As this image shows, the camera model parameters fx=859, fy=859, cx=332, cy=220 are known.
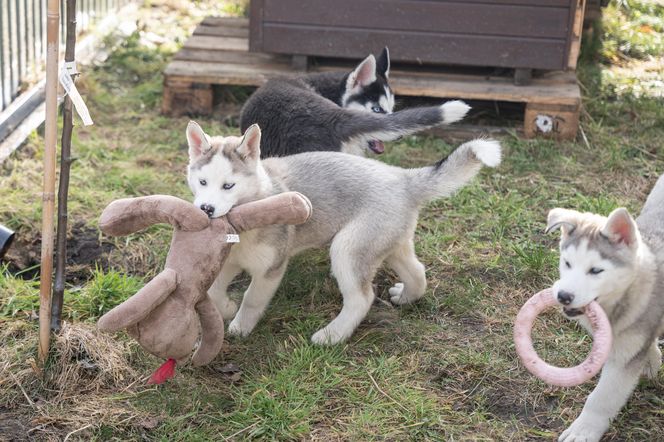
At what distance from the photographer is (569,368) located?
3475mm

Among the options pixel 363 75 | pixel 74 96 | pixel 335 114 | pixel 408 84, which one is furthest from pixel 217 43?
pixel 74 96

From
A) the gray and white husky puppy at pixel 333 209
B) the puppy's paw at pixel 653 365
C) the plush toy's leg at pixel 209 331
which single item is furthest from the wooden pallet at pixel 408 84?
the plush toy's leg at pixel 209 331

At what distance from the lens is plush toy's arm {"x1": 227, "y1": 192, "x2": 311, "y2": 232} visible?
375 centimetres

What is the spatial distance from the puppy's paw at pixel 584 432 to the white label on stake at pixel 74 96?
235 cm

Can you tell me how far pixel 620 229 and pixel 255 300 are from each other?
1794 millimetres

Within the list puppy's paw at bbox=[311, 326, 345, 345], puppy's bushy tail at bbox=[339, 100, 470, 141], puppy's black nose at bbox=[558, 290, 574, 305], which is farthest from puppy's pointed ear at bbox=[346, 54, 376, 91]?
puppy's black nose at bbox=[558, 290, 574, 305]

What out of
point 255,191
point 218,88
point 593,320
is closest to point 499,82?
point 218,88

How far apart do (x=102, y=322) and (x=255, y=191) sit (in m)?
1.01

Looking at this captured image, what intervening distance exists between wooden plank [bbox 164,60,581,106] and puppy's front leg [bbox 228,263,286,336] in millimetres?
3020

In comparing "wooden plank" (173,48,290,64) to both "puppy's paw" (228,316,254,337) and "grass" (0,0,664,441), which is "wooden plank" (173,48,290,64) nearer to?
"grass" (0,0,664,441)

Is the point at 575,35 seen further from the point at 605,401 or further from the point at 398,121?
the point at 605,401

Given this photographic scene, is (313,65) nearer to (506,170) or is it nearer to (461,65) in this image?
(461,65)

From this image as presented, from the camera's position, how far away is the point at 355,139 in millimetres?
4984

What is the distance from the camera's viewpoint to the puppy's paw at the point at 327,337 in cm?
420
